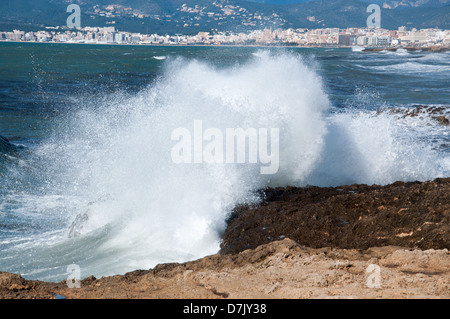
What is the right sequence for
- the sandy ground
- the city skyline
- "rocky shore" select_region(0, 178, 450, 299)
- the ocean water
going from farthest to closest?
1. the city skyline
2. the ocean water
3. "rocky shore" select_region(0, 178, 450, 299)
4. the sandy ground

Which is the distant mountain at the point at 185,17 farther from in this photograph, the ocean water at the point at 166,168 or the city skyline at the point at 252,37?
the ocean water at the point at 166,168

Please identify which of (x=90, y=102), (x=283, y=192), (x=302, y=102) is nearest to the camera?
(x=283, y=192)

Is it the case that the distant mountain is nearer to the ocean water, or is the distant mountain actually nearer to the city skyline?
the city skyline

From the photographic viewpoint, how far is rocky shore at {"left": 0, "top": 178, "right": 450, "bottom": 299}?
5070 millimetres

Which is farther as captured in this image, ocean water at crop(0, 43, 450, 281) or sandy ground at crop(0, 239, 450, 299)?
ocean water at crop(0, 43, 450, 281)

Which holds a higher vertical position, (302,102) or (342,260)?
(302,102)

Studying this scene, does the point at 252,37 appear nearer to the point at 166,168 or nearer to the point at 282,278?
the point at 166,168

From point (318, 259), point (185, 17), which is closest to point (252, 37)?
point (185, 17)

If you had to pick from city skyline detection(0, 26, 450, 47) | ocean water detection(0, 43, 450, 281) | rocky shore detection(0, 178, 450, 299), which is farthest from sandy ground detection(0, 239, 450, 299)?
city skyline detection(0, 26, 450, 47)

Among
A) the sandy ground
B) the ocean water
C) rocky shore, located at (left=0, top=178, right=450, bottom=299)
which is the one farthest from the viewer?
the ocean water

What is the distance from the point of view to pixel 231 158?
10242 mm

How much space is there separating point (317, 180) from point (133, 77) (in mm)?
33679
